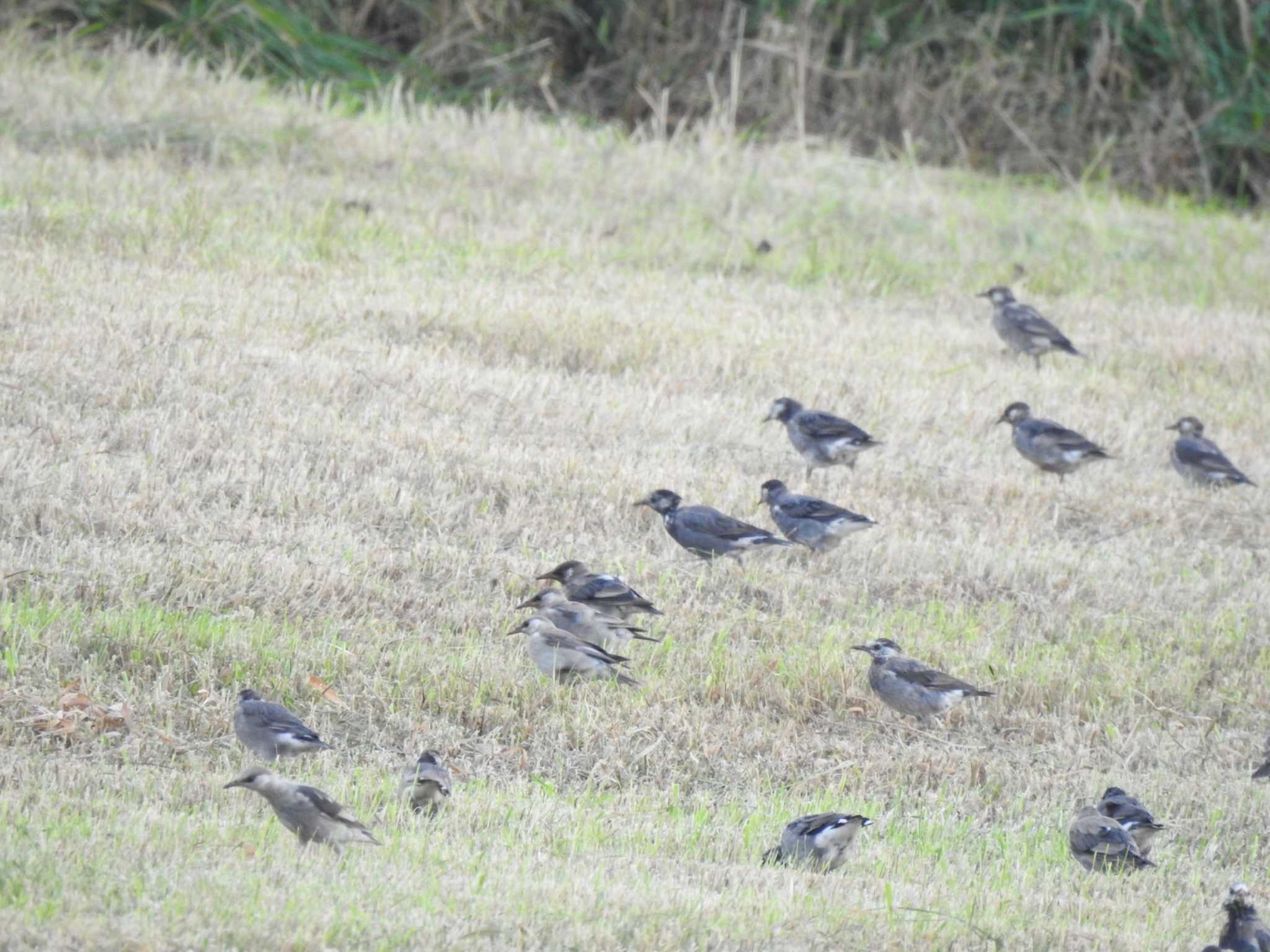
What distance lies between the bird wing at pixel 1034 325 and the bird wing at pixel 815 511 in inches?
201

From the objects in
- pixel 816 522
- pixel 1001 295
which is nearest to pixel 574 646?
pixel 816 522

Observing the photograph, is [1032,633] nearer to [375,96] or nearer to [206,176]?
[206,176]

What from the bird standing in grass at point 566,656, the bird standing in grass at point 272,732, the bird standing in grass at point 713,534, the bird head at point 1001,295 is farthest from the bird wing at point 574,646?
the bird head at point 1001,295

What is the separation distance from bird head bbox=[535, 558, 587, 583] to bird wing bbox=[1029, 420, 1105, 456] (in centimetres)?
428

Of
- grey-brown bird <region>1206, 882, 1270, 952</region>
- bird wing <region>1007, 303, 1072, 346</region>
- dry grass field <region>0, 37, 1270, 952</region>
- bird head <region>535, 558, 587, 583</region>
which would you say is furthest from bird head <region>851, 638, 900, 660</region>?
bird wing <region>1007, 303, 1072, 346</region>

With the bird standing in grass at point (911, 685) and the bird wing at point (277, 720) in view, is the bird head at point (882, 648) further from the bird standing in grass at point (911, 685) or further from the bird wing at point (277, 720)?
the bird wing at point (277, 720)

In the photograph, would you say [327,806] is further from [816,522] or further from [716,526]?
[816,522]

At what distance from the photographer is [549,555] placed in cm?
909

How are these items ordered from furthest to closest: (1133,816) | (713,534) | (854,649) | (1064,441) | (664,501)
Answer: (1064,441), (664,501), (713,534), (854,649), (1133,816)

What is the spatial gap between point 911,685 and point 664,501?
88.9 inches

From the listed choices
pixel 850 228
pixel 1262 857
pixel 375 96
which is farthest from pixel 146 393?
pixel 375 96

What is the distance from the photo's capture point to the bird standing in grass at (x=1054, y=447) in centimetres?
1137

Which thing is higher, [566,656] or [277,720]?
[277,720]

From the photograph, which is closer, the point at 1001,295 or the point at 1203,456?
the point at 1203,456
